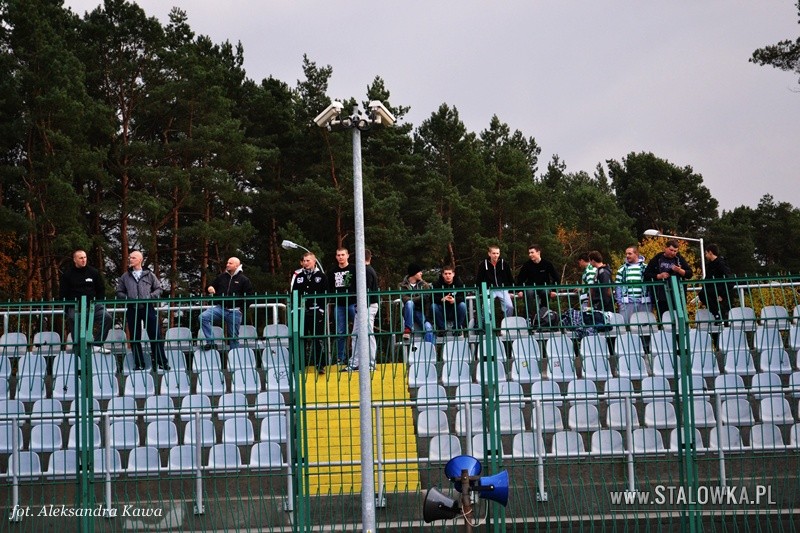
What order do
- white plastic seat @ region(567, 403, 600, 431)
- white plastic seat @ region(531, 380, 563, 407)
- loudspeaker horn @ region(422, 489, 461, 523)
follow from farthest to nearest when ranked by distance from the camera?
white plastic seat @ region(567, 403, 600, 431) → white plastic seat @ region(531, 380, 563, 407) → loudspeaker horn @ region(422, 489, 461, 523)

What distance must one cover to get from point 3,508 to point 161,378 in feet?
7.24

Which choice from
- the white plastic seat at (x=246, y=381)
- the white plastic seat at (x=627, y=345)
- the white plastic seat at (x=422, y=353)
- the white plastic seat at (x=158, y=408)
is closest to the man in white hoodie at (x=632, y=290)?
the white plastic seat at (x=627, y=345)

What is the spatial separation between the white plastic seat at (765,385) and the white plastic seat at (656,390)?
0.93 metres

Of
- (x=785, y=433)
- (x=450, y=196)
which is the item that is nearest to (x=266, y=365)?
(x=785, y=433)

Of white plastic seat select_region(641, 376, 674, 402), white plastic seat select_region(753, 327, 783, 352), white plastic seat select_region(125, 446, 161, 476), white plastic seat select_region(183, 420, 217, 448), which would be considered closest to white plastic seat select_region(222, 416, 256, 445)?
white plastic seat select_region(183, 420, 217, 448)

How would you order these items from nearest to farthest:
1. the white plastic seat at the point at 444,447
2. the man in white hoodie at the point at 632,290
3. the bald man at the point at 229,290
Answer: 1. the white plastic seat at the point at 444,447
2. the man in white hoodie at the point at 632,290
3. the bald man at the point at 229,290

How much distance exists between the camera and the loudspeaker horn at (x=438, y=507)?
9.70 m

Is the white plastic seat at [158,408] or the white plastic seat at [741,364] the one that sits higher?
the white plastic seat at [741,364]

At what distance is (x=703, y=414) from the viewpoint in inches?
515

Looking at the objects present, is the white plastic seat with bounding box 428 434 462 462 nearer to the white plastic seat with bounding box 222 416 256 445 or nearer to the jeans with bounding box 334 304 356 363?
the jeans with bounding box 334 304 356 363

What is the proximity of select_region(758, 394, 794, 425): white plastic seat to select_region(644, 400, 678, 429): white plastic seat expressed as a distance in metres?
0.99

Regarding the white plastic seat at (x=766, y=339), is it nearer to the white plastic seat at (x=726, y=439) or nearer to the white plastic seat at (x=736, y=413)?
the white plastic seat at (x=736, y=413)

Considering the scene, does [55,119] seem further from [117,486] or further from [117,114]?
[117,486]

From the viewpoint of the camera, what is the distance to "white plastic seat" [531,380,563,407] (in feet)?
40.4
